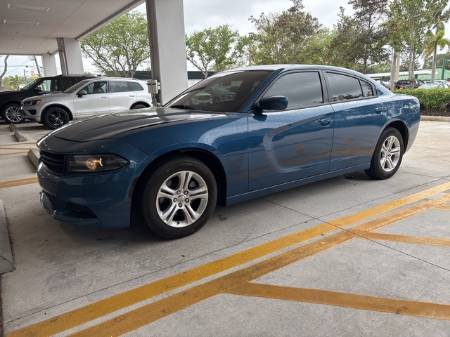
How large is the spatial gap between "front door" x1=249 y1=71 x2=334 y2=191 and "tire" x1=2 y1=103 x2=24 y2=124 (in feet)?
43.5

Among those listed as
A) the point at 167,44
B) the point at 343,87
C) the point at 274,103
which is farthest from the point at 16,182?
the point at 167,44

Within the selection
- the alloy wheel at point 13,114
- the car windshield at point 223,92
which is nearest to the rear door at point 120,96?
the alloy wheel at point 13,114

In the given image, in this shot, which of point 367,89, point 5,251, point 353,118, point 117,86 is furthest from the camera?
point 117,86

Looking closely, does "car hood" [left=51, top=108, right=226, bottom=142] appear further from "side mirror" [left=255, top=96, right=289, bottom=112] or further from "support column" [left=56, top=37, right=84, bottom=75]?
"support column" [left=56, top=37, right=84, bottom=75]

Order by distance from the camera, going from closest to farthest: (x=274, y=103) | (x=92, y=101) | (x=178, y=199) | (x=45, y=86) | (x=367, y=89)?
(x=178, y=199), (x=274, y=103), (x=367, y=89), (x=92, y=101), (x=45, y=86)

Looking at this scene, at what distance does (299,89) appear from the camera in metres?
4.02

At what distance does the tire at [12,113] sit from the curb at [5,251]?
39.7 ft

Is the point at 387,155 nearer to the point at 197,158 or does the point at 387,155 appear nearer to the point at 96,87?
the point at 197,158

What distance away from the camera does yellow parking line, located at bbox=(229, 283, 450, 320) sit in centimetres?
226

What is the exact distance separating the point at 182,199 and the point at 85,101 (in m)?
9.31

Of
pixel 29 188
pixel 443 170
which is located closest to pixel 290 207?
pixel 443 170

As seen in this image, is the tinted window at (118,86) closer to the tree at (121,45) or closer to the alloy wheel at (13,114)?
the alloy wheel at (13,114)

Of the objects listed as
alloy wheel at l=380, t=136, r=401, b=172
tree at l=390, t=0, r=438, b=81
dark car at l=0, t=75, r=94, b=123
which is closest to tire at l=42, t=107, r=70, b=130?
dark car at l=0, t=75, r=94, b=123

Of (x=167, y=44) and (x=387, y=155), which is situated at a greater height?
(x=167, y=44)
